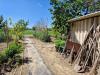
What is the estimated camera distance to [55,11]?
23188 mm

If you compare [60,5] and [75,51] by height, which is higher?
[60,5]

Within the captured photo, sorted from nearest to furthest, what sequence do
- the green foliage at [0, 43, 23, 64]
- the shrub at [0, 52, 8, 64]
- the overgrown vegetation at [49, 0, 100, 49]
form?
the shrub at [0, 52, 8, 64] < the green foliage at [0, 43, 23, 64] < the overgrown vegetation at [49, 0, 100, 49]

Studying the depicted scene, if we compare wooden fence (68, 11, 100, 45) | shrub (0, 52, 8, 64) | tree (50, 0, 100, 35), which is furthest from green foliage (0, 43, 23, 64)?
tree (50, 0, 100, 35)

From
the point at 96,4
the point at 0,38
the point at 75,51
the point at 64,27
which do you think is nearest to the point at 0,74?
the point at 75,51

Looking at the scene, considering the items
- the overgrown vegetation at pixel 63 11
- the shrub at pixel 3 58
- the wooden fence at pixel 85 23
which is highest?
the overgrown vegetation at pixel 63 11

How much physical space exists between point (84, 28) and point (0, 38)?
75.3 feet

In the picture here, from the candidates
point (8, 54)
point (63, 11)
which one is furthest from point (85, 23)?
point (63, 11)

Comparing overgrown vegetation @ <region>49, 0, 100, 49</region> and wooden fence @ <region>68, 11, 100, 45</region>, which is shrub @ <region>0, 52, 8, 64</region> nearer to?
wooden fence @ <region>68, 11, 100, 45</region>

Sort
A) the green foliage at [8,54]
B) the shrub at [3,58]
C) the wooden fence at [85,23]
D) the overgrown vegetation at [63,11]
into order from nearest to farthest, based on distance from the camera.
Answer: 1. the wooden fence at [85,23]
2. the shrub at [3,58]
3. the green foliage at [8,54]
4. the overgrown vegetation at [63,11]

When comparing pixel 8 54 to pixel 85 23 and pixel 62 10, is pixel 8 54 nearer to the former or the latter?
pixel 85 23

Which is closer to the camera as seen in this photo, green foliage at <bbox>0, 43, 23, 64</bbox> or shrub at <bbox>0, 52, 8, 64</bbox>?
shrub at <bbox>0, 52, 8, 64</bbox>

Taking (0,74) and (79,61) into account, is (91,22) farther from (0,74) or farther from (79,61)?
(0,74)

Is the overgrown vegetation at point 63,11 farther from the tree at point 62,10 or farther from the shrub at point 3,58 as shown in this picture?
the shrub at point 3,58

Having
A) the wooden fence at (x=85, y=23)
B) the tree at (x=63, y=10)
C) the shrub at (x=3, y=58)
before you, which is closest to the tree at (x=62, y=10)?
the tree at (x=63, y=10)
